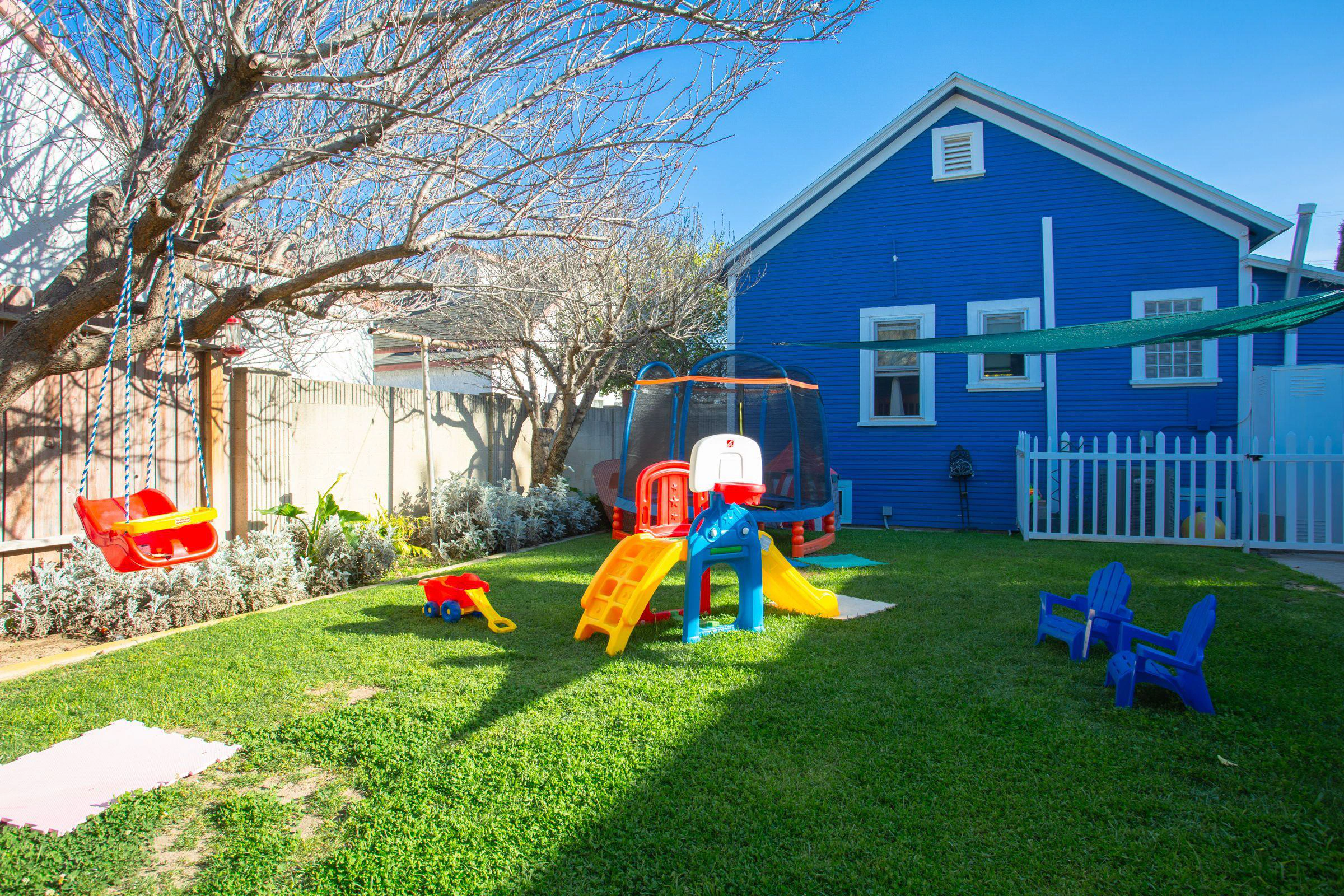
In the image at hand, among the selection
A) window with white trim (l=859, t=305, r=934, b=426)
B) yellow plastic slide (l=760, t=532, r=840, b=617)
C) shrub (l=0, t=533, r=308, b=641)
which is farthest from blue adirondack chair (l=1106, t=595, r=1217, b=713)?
window with white trim (l=859, t=305, r=934, b=426)

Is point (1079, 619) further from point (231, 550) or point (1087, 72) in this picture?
point (1087, 72)

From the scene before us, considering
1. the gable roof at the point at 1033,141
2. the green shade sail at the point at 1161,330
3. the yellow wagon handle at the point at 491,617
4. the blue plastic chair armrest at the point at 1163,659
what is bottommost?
the yellow wagon handle at the point at 491,617

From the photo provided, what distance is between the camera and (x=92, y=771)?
2859 mm

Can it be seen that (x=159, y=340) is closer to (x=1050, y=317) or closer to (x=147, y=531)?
(x=147, y=531)

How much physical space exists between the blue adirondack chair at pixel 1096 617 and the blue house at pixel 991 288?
6202 millimetres

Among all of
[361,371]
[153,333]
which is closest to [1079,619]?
[153,333]

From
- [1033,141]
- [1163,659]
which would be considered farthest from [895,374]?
[1163,659]

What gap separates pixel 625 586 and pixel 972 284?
849cm

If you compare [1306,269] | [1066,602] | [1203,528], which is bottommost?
[1203,528]

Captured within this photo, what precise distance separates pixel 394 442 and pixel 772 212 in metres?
6.72

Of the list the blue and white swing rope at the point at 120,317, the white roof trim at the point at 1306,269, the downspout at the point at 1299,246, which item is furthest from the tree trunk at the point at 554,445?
the white roof trim at the point at 1306,269

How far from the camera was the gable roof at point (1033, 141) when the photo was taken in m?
9.82

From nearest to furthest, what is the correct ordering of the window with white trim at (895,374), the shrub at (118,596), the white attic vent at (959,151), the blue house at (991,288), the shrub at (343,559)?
the shrub at (118,596), the shrub at (343,559), the blue house at (991,288), the white attic vent at (959,151), the window with white trim at (895,374)

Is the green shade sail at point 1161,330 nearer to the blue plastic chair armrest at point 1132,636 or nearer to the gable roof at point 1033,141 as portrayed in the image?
the blue plastic chair armrest at point 1132,636
